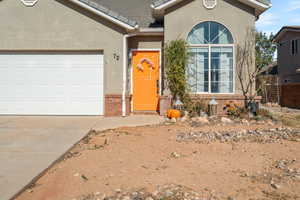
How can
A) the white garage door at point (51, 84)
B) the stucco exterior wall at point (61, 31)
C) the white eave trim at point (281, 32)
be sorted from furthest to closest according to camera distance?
the white eave trim at point (281, 32) < the white garage door at point (51, 84) < the stucco exterior wall at point (61, 31)

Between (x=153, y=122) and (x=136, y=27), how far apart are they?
12.3 feet

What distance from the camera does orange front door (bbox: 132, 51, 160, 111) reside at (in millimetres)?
12680

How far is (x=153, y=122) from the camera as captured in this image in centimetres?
1034

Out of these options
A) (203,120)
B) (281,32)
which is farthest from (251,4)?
(281,32)

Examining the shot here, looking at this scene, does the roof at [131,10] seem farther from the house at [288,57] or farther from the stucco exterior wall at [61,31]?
the house at [288,57]

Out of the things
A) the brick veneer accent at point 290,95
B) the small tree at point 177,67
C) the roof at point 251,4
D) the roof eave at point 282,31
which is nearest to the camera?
the roof at point 251,4

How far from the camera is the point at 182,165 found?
5.47 m

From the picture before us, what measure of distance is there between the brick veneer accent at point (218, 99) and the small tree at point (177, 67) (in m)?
0.33

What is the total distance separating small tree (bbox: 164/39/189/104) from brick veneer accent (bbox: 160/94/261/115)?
329 millimetres

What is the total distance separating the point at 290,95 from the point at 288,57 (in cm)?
693

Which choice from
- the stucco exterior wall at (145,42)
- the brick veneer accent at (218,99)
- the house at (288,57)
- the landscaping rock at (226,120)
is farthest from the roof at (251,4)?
the house at (288,57)

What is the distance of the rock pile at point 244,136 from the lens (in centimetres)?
742

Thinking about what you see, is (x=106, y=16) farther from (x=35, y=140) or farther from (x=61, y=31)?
(x=35, y=140)

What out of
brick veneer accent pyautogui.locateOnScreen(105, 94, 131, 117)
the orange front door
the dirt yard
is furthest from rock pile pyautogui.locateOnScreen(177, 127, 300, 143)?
the orange front door
